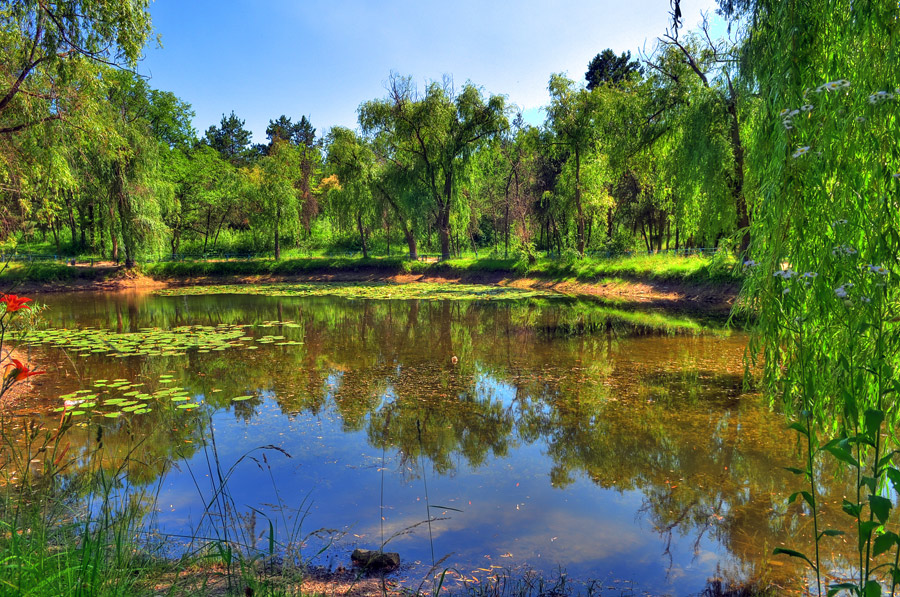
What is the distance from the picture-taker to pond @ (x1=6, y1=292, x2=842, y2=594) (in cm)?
380

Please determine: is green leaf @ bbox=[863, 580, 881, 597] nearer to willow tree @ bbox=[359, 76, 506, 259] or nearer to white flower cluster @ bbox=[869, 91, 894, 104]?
white flower cluster @ bbox=[869, 91, 894, 104]

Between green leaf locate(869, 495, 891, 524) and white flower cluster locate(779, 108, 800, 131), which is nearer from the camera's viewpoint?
green leaf locate(869, 495, 891, 524)

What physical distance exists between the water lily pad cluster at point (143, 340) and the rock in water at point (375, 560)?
8.23 m

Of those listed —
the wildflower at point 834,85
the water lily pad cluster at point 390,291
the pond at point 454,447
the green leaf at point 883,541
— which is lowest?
the pond at point 454,447

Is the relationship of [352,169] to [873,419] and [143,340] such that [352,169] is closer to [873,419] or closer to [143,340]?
[143,340]

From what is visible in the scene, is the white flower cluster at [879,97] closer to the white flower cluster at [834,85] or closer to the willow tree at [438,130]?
the white flower cluster at [834,85]

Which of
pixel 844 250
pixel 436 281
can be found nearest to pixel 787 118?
pixel 844 250

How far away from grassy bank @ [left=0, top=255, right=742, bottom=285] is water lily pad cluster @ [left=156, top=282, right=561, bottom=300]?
1.75 m

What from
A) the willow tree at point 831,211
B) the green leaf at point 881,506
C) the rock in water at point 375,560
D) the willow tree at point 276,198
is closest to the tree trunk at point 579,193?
the willow tree at point 276,198

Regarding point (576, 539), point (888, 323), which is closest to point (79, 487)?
point (576, 539)

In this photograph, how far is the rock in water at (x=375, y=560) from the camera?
3.49m

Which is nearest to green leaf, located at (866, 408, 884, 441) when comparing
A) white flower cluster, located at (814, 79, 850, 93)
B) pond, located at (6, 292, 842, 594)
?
white flower cluster, located at (814, 79, 850, 93)

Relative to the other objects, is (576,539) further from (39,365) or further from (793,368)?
(39,365)

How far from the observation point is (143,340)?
11.6 m
